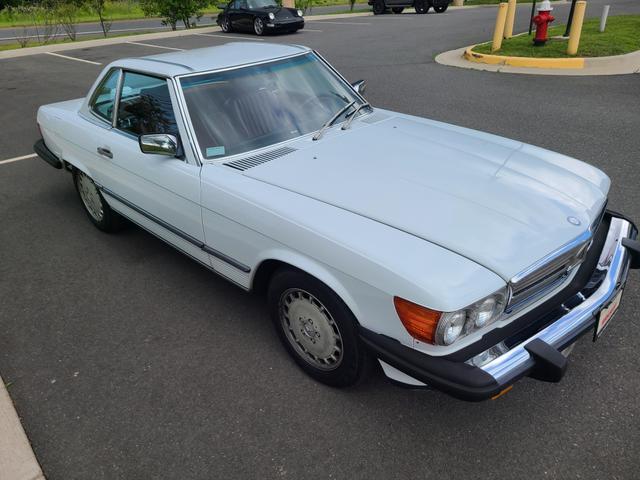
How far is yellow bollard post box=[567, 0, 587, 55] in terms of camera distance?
943 cm

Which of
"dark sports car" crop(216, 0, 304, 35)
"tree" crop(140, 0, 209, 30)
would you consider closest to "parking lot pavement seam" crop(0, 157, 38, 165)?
"dark sports car" crop(216, 0, 304, 35)

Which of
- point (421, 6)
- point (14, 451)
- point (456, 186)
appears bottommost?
point (14, 451)

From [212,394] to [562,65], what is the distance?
9.75 metres

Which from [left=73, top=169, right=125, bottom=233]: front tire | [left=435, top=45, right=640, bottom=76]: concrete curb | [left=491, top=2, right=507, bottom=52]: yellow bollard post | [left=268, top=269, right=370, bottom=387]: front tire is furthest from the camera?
[left=491, top=2, right=507, bottom=52]: yellow bollard post

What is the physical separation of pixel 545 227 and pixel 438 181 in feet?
1.95

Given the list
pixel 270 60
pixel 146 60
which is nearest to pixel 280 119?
pixel 270 60

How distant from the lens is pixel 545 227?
2.30 meters

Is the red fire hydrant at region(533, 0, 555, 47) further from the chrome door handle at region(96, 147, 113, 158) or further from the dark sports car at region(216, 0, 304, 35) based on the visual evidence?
the chrome door handle at region(96, 147, 113, 158)

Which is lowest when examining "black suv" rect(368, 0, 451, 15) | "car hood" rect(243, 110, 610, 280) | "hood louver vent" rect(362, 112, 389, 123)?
"car hood" rect(243, 110, 610, 280)

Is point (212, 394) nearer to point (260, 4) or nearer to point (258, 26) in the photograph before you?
point (258, 26)

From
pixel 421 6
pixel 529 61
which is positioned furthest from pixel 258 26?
pixel 529 61

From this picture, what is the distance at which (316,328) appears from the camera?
8.45 ft

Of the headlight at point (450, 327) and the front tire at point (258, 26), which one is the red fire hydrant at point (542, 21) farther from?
the headlight at point (450, 327)

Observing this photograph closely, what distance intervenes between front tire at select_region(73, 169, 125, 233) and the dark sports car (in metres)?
14.2
